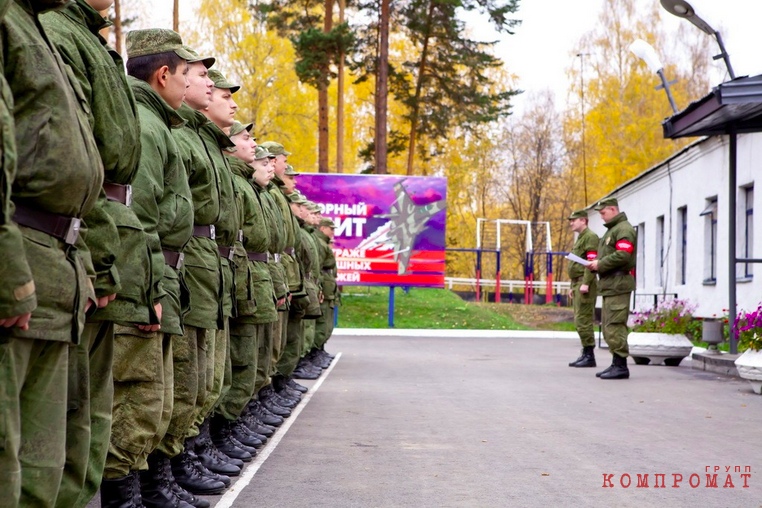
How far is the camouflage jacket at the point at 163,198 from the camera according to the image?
4.97 meters

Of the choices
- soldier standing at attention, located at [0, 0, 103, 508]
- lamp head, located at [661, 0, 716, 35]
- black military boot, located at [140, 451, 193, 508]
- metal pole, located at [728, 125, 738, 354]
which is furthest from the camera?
lamp head, located at [661, 0, 716, 35]

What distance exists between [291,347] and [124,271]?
687cm

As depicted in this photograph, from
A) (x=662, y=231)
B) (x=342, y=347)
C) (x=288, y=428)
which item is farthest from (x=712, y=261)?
(x=288, y=428)

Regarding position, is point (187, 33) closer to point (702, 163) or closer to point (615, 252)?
point (702, 163)

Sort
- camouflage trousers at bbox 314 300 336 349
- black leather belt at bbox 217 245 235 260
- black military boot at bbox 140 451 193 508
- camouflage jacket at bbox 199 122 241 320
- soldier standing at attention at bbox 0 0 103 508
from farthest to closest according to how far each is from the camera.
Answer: camouflage trousers at bbox 314 300 336 349 → black leather belt at bbox 217 245 235 260 → camouflage jacket at bbox 199 122 241 320 → black military boot at bbox 140 451 193 508 → soldier standing at attention at bbox 0 0 103 508

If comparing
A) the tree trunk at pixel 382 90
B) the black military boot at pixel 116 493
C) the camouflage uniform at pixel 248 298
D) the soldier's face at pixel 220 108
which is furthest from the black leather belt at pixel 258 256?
the tree trunk at pixel 382 90

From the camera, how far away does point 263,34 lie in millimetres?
41094

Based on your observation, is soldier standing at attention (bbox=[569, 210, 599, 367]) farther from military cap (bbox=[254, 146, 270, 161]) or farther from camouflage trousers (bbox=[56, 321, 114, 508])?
camouflage trousers (bbox=[56, 321, 114, 508])

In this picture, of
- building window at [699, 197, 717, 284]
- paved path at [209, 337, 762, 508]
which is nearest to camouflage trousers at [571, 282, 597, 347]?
paved path at [209, 337, 762, 508]

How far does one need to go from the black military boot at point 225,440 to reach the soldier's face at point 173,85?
102 inches

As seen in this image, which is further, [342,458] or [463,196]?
[463,196]

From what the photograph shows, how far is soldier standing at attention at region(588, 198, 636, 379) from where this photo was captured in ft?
46.4

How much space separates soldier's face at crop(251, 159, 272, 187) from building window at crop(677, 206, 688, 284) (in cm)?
1983

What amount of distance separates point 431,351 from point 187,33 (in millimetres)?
23415
